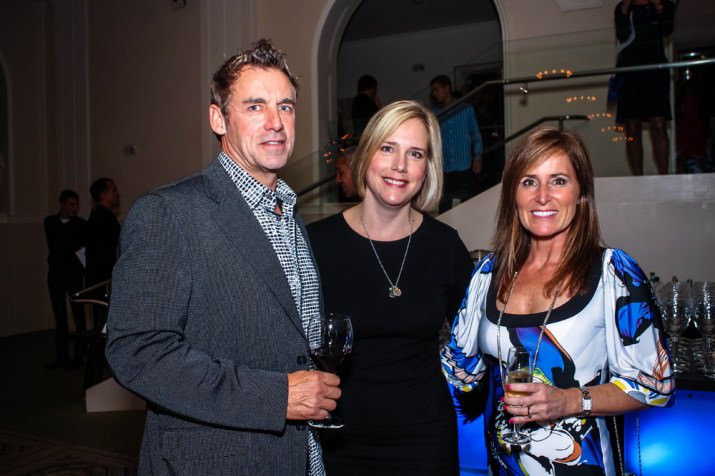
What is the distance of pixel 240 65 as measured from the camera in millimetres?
1646

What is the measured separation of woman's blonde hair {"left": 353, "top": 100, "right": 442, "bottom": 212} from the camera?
2.19 m

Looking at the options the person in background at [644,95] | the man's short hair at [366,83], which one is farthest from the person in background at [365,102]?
the person in background at [644,95]

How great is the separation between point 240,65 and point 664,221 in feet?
15.6

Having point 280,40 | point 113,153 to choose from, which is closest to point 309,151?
point 280,40

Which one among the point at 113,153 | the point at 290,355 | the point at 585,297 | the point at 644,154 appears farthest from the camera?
the point at 113,153

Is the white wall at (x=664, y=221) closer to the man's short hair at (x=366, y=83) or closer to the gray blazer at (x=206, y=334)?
the man's short hair at (x=366, y=83)

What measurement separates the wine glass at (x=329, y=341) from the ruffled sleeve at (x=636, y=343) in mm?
730

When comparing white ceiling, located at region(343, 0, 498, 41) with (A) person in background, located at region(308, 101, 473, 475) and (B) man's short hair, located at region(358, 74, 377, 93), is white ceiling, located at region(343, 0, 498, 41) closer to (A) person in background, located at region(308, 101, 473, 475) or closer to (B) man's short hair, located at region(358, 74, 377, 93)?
(B) man's short hair, located at region(358, 74, 377, 93)

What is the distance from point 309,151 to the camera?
27.9 feet

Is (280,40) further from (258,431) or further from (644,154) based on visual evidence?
(258,431)

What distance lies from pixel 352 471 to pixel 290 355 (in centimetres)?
66

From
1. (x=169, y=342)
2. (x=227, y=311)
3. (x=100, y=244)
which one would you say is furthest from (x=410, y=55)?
(x=169, y=342)

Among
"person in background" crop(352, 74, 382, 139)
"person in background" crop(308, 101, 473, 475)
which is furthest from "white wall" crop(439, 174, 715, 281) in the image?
"person in background" crop(308, 101, 473, 475)

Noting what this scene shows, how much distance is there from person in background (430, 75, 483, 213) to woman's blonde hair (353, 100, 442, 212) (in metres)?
3.68
